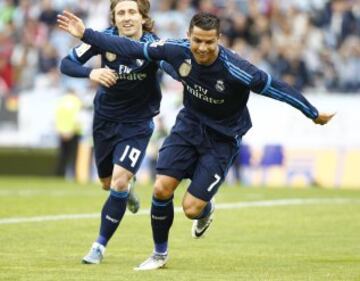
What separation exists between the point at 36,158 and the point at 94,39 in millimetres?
18499

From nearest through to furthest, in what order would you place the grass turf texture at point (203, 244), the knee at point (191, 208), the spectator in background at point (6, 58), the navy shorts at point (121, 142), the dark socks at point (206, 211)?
the grass turf texture at point (203, 244), the knee at point (191, 208), the dark socks at point (206, 211), the navy shorts at point (121, 142), the spectator in background at point (6, 58)

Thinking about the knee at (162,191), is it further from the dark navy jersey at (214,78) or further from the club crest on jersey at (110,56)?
the club crest on jersey at (110,56)

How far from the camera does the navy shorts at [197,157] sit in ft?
36.6

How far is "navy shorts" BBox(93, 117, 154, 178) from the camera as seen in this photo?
11969mm

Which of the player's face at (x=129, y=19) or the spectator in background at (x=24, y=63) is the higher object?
the player's face at (x=129, y=19)

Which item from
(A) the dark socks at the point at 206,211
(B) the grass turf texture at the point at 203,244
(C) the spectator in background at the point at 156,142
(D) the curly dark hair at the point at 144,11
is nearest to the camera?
(B) the grass turf texture at the point at 203,244

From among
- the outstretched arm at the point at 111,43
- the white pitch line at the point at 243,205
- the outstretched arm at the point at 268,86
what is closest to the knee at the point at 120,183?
the outstretched arm at the point at 111,43

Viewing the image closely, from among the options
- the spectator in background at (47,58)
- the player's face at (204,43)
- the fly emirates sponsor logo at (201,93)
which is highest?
the player's face at (204,43)

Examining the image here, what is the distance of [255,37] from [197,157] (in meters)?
16.3

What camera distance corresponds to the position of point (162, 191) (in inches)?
436

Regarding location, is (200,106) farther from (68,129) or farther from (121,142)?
(68,129)

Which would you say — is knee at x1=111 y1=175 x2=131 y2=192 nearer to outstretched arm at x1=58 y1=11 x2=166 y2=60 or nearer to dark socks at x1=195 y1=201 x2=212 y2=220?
dark socks at x1=195 y1=201 x2=212 y2=220

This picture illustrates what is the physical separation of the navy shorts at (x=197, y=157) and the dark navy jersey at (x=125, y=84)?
42.7 inches

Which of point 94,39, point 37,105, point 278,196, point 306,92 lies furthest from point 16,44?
point 94,39
